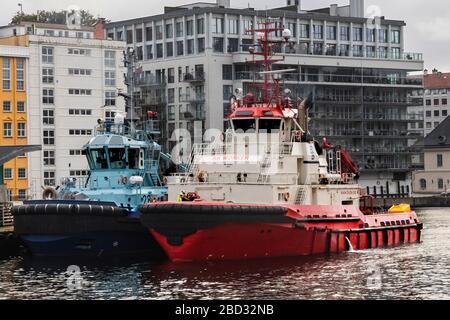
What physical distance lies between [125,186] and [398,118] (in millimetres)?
73930

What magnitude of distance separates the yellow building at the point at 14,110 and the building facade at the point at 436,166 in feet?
179

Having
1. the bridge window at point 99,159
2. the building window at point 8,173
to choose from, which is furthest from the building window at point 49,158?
the bridge window at point 99,159

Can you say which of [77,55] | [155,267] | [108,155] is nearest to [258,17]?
[77,55]

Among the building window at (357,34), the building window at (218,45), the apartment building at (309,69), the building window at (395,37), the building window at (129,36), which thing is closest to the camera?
the apartment building at (309,69)

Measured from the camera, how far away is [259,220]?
4900 centimetres

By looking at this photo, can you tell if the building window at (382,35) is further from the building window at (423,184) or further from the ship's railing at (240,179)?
the ship's railing at (240,179)

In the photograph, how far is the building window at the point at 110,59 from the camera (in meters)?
95.1

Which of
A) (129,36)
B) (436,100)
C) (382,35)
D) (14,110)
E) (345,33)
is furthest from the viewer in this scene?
(436,100)

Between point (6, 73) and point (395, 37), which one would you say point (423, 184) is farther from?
point (6, 73)

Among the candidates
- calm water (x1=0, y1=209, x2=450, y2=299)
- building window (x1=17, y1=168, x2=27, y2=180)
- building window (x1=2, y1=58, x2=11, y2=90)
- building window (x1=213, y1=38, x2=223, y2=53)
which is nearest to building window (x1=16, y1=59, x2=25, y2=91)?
building window (x1=2, y1=58, x2=11, y2=90)

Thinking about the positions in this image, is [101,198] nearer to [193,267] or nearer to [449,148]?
[193,267]

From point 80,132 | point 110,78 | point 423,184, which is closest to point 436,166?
point 423,184

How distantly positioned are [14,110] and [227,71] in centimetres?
3087

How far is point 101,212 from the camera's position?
50625 millimetres
